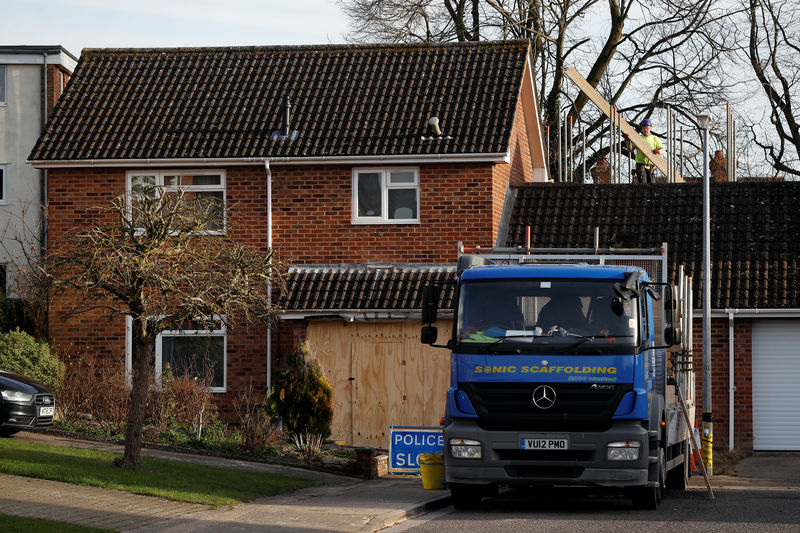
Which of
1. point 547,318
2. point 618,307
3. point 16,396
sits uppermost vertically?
point 618,307

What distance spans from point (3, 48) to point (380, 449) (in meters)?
16.9

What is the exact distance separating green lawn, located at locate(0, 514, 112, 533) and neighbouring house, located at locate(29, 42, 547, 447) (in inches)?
461

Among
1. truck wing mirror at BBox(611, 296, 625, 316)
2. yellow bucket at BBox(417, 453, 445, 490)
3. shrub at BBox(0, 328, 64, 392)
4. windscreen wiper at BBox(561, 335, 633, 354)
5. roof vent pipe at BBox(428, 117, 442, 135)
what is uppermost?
roof vent pipe at BBox(428, 117, 442, 135)

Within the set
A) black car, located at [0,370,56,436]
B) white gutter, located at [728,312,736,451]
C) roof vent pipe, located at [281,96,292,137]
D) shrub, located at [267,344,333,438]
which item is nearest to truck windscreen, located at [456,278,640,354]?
shrub, located at [267,344,333,438]

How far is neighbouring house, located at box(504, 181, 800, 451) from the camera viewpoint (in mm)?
23781

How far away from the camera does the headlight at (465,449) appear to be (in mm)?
13555

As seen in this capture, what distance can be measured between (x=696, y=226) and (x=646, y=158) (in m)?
5.59

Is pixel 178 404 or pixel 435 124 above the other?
pixel 435 124

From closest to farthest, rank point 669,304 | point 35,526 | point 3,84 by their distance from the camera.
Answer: point 35,526
point 669,304
point 3,84

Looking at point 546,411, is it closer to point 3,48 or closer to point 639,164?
point 639,164

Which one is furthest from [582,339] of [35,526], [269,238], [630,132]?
[630,132]

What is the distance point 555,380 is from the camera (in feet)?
44.1

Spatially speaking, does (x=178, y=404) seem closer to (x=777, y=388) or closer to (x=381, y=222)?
(x=381, y=222)

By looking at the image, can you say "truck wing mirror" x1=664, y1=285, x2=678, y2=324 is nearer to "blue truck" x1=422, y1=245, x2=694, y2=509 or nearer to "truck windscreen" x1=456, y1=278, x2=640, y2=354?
"blue truck" x1=422, y1=245, x2=694, y2=509
